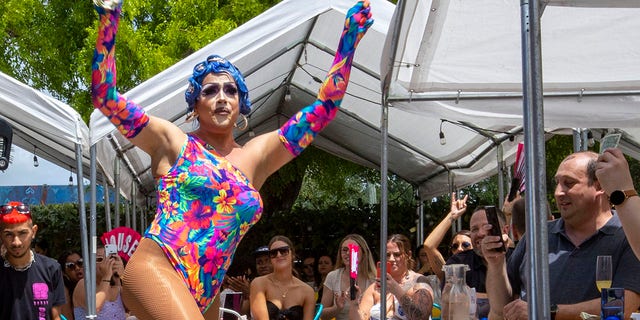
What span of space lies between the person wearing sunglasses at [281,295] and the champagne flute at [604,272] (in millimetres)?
4484

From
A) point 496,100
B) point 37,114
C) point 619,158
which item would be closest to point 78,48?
point 37,114

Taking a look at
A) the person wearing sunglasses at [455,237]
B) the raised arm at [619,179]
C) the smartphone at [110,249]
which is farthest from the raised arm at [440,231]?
the raised arm at [619,179]

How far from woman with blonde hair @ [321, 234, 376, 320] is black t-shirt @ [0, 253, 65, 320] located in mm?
2400

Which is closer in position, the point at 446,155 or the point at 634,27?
the point at 634,27

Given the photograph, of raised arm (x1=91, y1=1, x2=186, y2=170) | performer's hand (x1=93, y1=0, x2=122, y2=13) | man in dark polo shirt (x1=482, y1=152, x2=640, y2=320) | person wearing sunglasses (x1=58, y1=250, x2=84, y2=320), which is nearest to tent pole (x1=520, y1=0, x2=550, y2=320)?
man in dark polo shirt (x1=482, y1=152, x2=640, y2=320)

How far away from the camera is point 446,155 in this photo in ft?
38.5

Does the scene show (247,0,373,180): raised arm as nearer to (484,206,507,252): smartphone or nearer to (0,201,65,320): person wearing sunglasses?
(484,206,507,252): smartphone

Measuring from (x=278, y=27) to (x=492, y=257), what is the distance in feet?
10.8

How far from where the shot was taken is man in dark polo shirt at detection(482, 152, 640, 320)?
A: 4270 millimetres

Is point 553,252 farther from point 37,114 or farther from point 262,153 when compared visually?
point 37,114

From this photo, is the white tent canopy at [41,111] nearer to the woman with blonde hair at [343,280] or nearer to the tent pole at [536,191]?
the woman with blonde hair at [343,280]

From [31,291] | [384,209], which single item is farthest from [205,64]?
[31,291]

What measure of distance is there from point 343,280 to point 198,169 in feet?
16.7

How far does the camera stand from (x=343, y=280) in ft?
28.8
